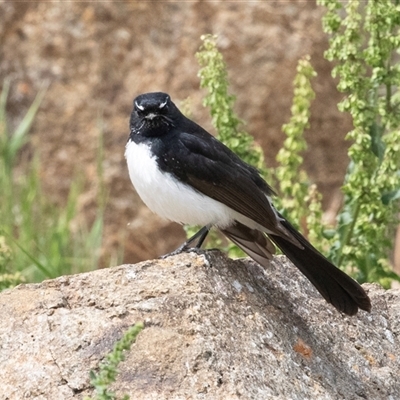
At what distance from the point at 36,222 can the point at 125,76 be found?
5.17 feet

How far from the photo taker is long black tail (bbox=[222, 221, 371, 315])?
4820 millimetres

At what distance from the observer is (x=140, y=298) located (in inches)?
174

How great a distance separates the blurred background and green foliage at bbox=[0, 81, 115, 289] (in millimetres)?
201

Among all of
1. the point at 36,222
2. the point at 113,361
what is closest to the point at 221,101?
the point at 36,222

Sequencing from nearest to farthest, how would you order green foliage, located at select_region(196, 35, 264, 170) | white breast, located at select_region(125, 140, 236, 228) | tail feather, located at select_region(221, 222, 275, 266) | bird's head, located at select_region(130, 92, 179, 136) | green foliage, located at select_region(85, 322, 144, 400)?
green foliage, located at select_region(85, 322, 144, 400)
tail feather, located at select_region(221, 222, 275, 266)
white breast, located at select_region(125, 140, 236, 228)
bird's head, located at select_region(130, 92, 179, 136)
green foliage, located at select_region(196, 35, 264, 170)

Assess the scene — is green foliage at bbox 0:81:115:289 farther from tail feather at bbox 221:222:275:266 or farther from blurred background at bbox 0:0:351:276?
tail feather at bbox 221:222:275:266

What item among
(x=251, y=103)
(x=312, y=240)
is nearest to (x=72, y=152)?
(x=251, y=103)

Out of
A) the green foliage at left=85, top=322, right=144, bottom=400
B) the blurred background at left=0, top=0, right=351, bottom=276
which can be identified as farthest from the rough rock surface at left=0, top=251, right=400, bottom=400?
the blurred background at left=0, top=0, right=351, bottom=276

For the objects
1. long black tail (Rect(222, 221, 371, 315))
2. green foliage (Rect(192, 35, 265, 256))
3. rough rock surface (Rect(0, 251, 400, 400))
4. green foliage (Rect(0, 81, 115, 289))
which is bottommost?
green foliage (Rect(0, 81, 115, 289))

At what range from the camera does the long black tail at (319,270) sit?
482cm

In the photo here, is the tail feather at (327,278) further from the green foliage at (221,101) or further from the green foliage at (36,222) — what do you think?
the green foliage at (36,222)

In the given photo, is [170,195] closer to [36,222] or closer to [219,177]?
[219,177]

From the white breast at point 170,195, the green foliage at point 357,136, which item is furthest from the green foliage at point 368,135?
the white breast at point 170,195

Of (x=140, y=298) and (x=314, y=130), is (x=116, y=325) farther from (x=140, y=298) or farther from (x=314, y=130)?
(x=314, y=130)
